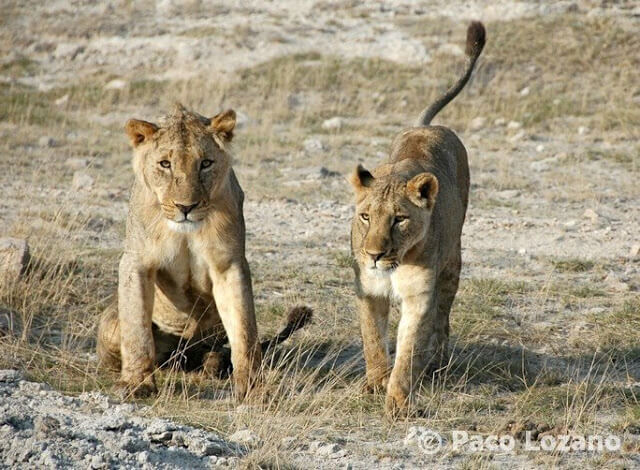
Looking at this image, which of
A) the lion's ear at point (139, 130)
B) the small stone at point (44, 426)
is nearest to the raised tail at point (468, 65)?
the lion's ear at point (139, 130)

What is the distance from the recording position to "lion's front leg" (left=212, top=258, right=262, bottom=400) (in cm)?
498

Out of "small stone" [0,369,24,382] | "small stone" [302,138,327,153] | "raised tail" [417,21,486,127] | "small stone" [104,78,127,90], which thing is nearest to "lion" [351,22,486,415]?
"raised tail" [417,21,486,127]

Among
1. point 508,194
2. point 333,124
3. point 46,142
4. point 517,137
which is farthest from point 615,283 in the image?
point 46,142

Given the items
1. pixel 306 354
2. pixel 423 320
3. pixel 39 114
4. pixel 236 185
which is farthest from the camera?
pixel 39 114

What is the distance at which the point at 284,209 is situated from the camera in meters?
9.42

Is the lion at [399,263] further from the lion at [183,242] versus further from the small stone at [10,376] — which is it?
the small stone at [10,376]

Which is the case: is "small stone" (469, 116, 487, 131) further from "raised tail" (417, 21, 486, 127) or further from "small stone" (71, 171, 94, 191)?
"raised tail" (417, 21, 486, 127)

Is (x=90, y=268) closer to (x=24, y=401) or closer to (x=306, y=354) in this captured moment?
(x=306, y=354)

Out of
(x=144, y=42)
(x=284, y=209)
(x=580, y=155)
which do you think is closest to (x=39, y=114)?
(x=144, y=42)

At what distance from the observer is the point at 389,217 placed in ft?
15.7

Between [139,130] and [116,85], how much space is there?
10.8 m

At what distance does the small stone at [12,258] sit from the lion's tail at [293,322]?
5.79 feet

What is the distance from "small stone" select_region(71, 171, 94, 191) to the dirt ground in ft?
0.42

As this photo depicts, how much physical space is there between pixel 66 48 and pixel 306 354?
505 inches
